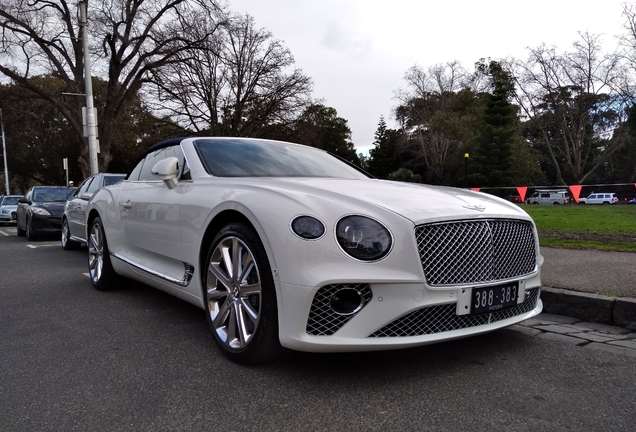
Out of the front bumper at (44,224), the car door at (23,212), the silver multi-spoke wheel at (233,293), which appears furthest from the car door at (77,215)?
the silver multi-spoke wheel at (233,293)

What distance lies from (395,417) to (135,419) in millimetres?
1218

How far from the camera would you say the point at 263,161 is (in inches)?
166

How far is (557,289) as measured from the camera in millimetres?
4703

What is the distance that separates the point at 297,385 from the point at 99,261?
11.8ft

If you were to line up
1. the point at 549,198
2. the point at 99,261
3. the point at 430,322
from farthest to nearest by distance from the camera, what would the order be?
the point at 549,198 → the point at 99,261 → the point at 430,322

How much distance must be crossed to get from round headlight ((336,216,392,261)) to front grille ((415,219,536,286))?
0.20m

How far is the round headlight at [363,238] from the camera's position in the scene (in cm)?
266

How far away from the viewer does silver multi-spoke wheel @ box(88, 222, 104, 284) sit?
550cm

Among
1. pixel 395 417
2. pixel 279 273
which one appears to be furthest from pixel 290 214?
pixel 395 417

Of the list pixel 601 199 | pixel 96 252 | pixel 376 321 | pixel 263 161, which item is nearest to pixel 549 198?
pixel 601 199

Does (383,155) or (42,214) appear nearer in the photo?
(42,214)

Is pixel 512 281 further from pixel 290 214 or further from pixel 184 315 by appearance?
pixel 184 315

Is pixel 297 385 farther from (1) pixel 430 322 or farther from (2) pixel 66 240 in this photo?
(2) pixel 66 240

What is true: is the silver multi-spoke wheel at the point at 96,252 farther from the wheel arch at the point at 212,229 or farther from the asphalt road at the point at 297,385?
the wheel arch at the point at 212,229
